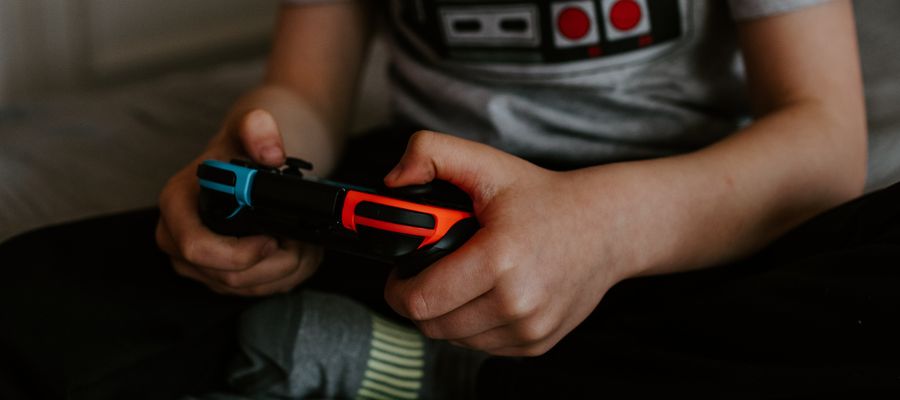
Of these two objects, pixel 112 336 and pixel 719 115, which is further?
pixel 719 115

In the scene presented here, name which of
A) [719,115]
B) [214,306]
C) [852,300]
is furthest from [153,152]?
[852,300]

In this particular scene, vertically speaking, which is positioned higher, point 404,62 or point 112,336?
point 404,62

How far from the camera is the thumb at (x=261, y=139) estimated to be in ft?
1.73

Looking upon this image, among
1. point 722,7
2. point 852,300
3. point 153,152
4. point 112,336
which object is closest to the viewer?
point 852,300

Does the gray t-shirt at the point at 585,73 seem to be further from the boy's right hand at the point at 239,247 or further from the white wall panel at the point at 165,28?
the white wall panel at the point at 165,28

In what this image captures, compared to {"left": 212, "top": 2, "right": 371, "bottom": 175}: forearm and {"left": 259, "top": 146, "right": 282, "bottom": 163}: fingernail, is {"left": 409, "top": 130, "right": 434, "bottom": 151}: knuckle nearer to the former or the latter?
{"left": 259, "top": 146, "right": 282, "bottom": 163}: fingernail

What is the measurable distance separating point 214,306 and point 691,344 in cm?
30

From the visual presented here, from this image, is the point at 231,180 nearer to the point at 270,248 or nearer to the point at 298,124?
the point at 270,248

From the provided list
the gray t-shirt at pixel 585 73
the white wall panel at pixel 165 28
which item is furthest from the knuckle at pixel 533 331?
the white wall panel at pixel 165 28

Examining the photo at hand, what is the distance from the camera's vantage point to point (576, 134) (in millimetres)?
680

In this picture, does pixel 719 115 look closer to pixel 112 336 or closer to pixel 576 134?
pixel 576 134

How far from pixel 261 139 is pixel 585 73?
0.25 meters

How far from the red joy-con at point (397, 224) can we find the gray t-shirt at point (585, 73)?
0.83 feet

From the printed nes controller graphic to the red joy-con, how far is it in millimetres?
251
